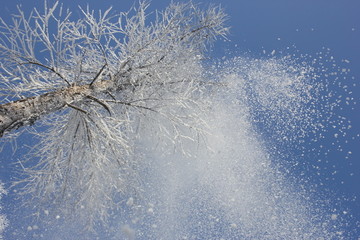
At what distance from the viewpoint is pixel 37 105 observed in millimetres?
3926

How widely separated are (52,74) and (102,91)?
816 millimetres

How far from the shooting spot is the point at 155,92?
205 inches

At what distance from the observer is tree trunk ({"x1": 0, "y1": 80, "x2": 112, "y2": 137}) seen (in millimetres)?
3496

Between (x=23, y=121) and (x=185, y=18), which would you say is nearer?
(x=23, y=121)

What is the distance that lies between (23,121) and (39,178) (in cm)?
174

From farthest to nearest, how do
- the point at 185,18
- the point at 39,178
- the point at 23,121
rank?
the point at 185,18 < the point at 39,178 < the point at 23,121

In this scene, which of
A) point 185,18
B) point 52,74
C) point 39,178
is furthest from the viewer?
point 185,18

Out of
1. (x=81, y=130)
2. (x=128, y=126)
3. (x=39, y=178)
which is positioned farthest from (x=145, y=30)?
(x=39, y=178)

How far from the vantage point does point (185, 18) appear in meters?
5.46

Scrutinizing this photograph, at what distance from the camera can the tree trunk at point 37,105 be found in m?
3.50

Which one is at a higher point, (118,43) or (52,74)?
(118,43)

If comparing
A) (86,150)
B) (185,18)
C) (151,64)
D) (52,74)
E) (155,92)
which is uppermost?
(185,18)

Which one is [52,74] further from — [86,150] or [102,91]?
[86,150]

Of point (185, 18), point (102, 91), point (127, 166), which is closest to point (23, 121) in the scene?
point (102, 91)
